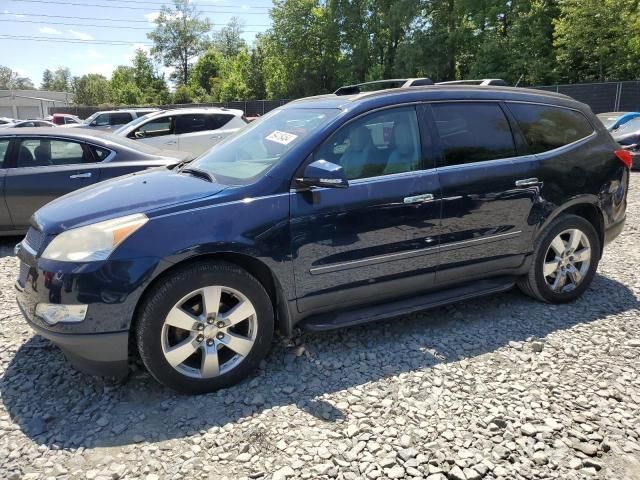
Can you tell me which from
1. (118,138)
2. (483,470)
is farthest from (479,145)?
(118,138)

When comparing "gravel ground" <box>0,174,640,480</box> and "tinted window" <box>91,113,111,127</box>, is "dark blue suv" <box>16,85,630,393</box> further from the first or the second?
"tinted window" <box>91,113,111,127</box>

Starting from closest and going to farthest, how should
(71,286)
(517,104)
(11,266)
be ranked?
1. (71,286)
2. (517,104)
3. (11,266)

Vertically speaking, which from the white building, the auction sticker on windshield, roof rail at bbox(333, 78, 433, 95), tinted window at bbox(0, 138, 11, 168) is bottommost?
tinted window at bbox(0, 138, 11, 168)

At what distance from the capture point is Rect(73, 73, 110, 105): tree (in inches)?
2717

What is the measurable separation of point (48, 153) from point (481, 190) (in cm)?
Answer: 502

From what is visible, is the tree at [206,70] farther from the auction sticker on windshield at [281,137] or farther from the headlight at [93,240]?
the headlight at [93,240]

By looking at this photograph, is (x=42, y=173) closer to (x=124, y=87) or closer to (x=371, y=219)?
(x=371, y=219)

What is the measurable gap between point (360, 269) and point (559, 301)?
1.99 m

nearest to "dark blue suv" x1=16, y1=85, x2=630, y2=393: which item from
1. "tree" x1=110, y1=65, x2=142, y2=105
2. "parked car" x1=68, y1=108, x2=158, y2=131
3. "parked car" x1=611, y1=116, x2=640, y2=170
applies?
"parked car" x1=611, y1=116, x2=640, y2=170

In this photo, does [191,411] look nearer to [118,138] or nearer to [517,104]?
[517,104]

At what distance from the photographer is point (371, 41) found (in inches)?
1682

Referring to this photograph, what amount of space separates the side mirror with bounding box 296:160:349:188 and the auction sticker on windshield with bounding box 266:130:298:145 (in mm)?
394

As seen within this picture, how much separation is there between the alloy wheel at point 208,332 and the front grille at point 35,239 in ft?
2.96

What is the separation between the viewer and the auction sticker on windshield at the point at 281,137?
3.39m
